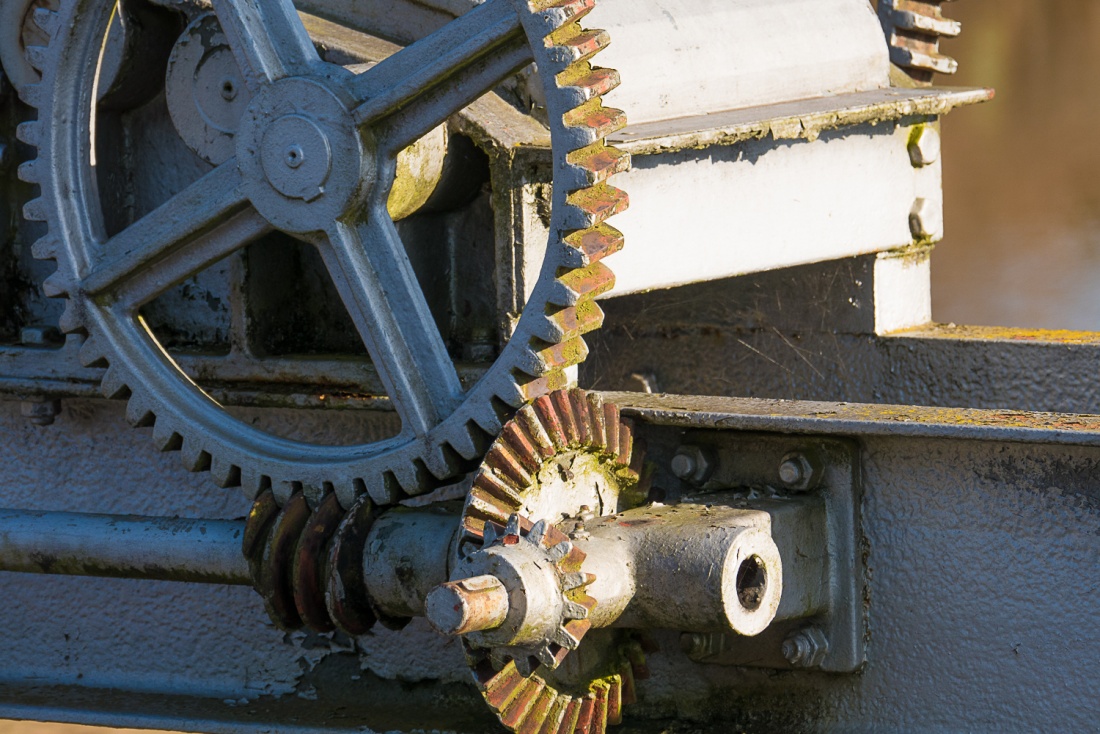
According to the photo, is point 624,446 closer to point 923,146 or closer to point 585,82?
point 585,82

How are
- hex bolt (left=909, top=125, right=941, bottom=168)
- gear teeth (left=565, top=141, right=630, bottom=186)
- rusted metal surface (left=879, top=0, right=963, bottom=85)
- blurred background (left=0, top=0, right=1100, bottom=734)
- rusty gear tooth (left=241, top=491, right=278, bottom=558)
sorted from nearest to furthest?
gear teeth (left=565, top=141, right=630, bottom=186) → rusty gear tooth (left=241, top=491, right=278, bottom=558) → hex bolt (left=909, top=125, right=941, bottom=168) → rusted metal surface (left=879, top=0, right=963, bottom=85) → blurred background (left=0, top=0, right=1100, bottom=734)

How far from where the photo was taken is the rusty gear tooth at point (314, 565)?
2.06 m

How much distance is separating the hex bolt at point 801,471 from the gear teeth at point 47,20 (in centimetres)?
110

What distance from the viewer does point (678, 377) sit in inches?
130

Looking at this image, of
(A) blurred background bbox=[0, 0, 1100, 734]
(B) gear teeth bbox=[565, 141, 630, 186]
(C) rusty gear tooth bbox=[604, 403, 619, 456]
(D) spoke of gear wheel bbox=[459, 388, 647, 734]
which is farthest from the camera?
(A) blurred background bbox=[0, 0, 1100, 734]

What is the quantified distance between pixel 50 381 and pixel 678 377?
4.19ft

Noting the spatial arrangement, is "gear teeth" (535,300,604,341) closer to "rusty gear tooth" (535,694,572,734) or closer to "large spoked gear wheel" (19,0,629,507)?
"large spoked gear wheel" (19,0,629,507)

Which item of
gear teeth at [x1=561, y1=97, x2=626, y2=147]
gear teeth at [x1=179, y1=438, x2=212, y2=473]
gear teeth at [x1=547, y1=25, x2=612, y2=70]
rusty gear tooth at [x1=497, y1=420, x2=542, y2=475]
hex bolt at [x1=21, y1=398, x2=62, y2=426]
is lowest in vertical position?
gear teeth at [x1=179, y1=438, x2=212, y2=473]

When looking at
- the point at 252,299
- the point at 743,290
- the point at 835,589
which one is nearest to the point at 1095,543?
the point at 835,589

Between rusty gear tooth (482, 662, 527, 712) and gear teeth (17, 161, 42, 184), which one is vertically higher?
gear teeth (17, 161, 42, 184)

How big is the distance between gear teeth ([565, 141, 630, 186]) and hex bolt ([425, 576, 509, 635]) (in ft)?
1.55

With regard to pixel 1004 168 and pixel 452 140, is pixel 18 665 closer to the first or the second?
pixel 452 140

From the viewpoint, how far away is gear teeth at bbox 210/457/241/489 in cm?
220

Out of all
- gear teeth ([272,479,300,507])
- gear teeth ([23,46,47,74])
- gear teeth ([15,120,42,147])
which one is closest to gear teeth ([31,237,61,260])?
gear teeth ([15,120,42,147])
